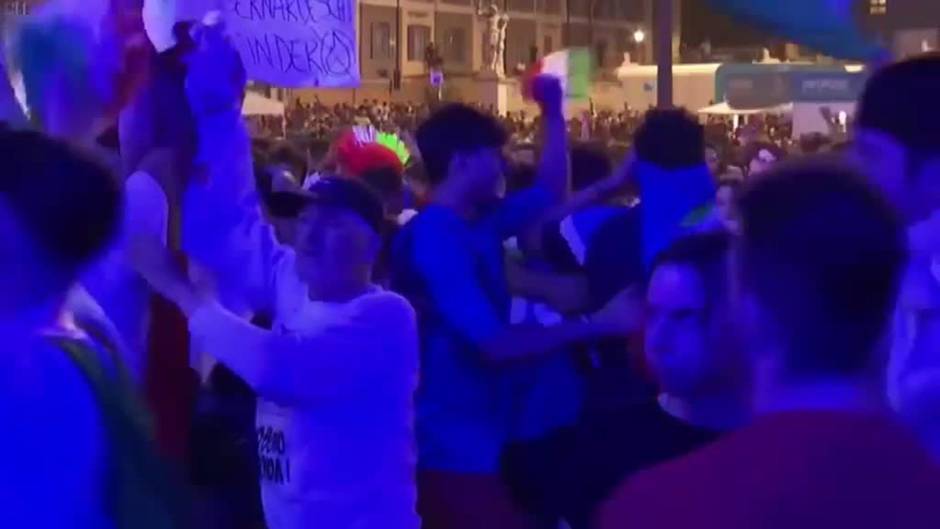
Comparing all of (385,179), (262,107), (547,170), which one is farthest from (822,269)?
(262,107)

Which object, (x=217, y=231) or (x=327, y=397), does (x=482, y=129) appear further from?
(x=327, y=397)

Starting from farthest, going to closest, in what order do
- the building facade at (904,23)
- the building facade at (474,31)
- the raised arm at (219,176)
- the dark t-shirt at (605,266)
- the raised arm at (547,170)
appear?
the building facade at (474,31), the building facade at (904,23), the raised arm at (547,170), the dark t-shirt at (605,266), the raised arm at (219,176)

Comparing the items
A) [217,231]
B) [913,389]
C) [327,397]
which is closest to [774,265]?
[913,389]

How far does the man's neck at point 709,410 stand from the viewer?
6.88 ft

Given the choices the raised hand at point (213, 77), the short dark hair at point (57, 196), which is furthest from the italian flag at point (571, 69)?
the short dark hair at point (57, 196)

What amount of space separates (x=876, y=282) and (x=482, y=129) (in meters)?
2.26

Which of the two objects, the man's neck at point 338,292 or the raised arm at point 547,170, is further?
the raised arm at point 547,170

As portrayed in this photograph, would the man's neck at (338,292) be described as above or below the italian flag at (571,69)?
below

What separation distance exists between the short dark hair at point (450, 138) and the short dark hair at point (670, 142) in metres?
0.36

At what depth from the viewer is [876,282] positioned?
1.50 m

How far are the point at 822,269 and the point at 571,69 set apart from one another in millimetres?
3748

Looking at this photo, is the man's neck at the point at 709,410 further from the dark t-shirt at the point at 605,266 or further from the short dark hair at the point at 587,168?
the short dark hair at the point at 587,168

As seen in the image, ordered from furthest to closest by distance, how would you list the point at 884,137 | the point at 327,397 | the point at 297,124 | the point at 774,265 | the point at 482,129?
the point at 297,124, the point at 482,129, the point at 327,397, the point at 884,137, the point at 774,265

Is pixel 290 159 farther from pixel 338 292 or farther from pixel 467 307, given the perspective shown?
pixel 338 292
